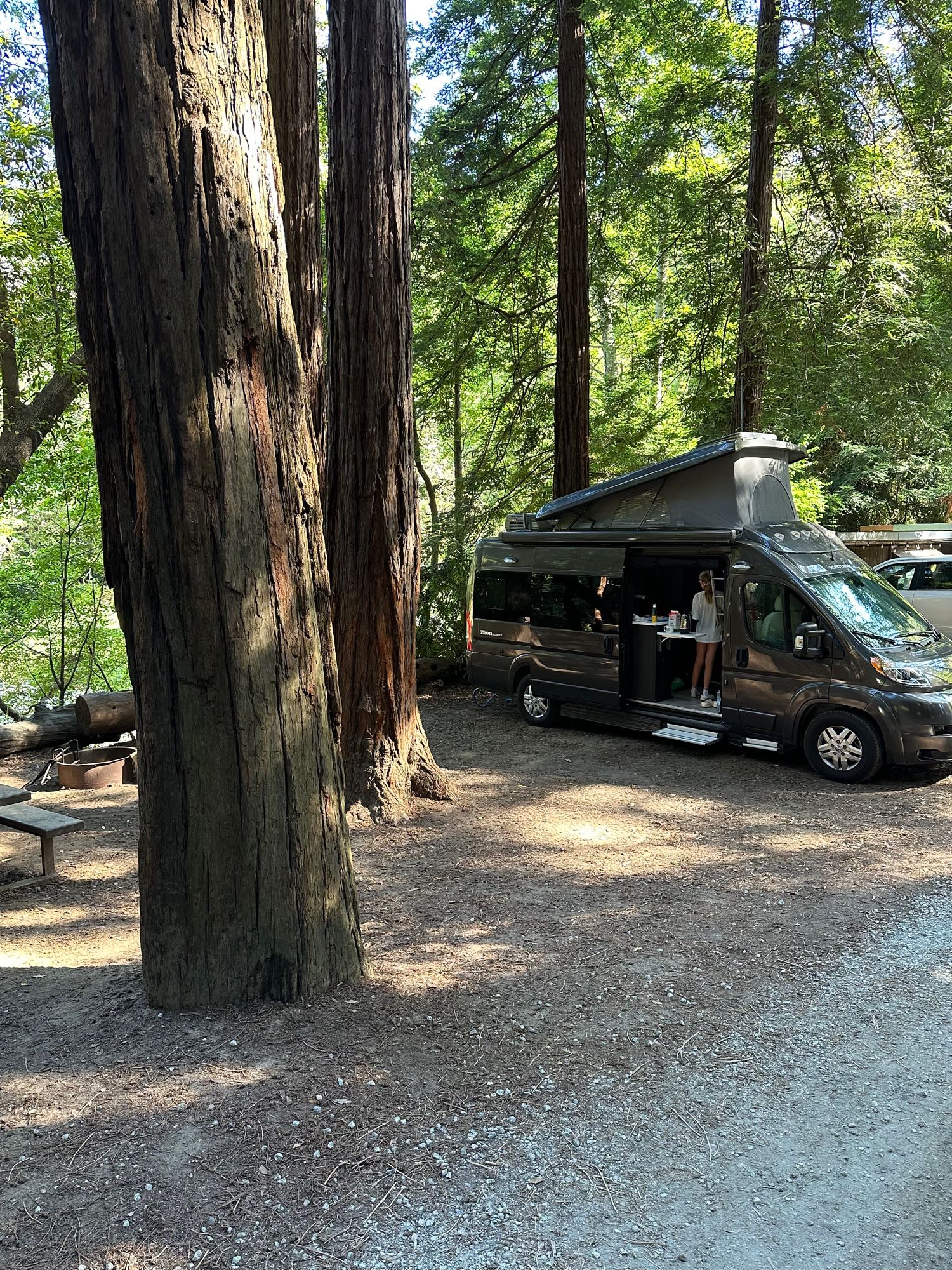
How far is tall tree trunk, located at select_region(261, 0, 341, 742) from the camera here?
8.12m

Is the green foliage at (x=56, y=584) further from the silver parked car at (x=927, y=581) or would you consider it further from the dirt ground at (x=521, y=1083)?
the silver parked car at (x=927, y=581)

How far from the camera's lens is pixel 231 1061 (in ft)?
12.9

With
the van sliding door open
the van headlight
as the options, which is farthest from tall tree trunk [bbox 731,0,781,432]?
the van headlight

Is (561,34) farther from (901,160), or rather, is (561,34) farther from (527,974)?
(527,974)

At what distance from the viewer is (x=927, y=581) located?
15.8 m

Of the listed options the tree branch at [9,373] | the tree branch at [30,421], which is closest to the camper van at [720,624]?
the tree branch at [30,421]

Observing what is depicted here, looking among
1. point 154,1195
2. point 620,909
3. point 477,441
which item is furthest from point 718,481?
point 477,441

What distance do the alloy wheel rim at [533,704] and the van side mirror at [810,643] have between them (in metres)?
3.81

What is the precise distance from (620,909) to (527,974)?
118 cm

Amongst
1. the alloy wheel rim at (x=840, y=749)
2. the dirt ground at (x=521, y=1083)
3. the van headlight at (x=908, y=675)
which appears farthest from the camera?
the alloy wheel rim at (x=840, y=749)

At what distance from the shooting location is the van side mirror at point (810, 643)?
9.26 meters

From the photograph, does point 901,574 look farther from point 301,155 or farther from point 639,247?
point 301,155

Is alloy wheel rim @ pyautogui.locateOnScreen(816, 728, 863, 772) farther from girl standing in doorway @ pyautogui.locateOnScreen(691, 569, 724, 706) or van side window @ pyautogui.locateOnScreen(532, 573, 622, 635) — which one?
van side window @ pyautogui.locateOnScreen(532, 573, 622, 635)

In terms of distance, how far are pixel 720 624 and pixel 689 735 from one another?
127 centimetres
